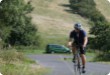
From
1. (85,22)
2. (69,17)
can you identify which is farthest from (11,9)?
(69,17)

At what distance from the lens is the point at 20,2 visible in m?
43.9

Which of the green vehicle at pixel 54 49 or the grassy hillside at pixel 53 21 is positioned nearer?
the green vehicle at pixel 54 49

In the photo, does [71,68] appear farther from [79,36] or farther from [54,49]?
[54,49]

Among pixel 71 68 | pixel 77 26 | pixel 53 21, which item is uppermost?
pixel 77 26

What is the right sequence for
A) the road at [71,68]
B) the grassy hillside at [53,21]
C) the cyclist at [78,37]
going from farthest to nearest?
the grassy hillside at [53,21], the road at [71,68], the cyclist at [78,37]

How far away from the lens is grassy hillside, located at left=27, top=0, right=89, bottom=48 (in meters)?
70.6

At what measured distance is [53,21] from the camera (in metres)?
76.0

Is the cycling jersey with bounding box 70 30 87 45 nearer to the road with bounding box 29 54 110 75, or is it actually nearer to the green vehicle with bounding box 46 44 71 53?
the road with bounding box 29 54 110 75

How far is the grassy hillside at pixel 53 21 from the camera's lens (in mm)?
70562

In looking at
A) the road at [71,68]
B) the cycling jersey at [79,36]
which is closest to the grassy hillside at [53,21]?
the road at [71,68]

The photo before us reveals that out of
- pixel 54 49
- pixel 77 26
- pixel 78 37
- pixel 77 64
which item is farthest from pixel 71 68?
pixel 54 49

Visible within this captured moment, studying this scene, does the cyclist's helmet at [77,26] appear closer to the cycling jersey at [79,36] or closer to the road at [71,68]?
the cycling jersey at [79,36]

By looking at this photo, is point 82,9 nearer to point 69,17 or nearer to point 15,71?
point 69,17

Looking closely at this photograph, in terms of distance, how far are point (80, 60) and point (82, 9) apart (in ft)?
162
